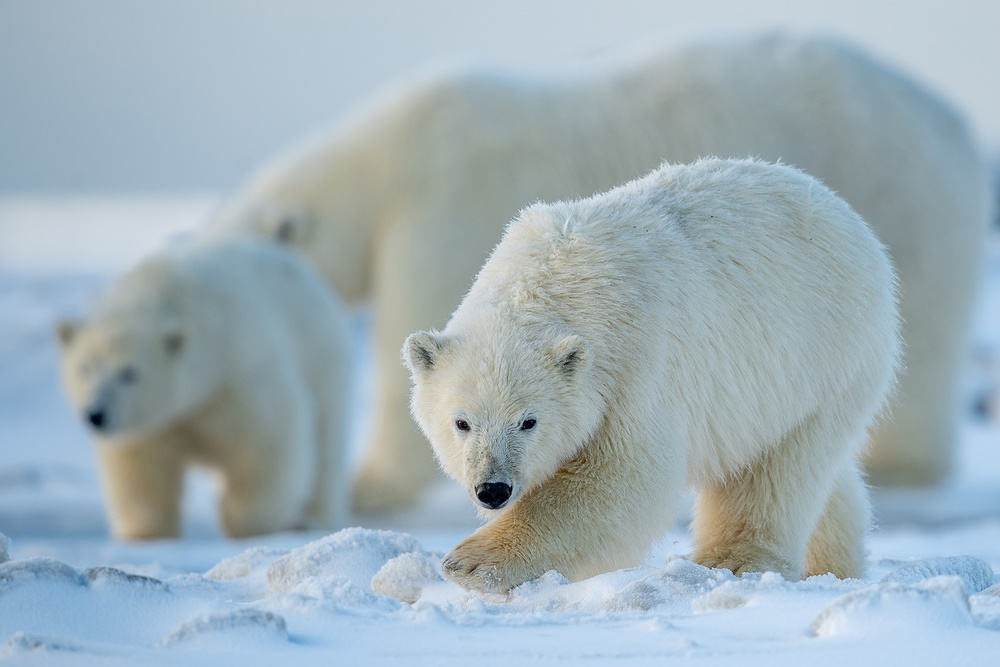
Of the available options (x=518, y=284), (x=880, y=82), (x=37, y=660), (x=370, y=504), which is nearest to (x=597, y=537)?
(x=518, y=284)

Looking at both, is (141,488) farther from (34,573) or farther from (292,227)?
(34,573)

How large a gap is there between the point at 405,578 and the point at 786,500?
41.9 inches

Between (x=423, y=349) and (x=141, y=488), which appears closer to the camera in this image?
(x=423, y=349)

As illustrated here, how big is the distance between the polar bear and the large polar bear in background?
4.62ft

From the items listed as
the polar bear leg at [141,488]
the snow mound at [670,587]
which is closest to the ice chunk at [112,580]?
the snow mound at [670,587]

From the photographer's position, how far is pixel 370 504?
909cm

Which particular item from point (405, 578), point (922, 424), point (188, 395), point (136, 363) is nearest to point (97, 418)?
point (136, 363)

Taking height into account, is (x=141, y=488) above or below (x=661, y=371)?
above

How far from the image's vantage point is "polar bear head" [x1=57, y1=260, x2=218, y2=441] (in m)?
6.96

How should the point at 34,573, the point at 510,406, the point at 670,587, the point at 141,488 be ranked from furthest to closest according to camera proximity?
the point at 141,488, the point at 510,406, the point at 670,587, the point at 34,573

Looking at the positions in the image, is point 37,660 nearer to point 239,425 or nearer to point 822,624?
point 822,624

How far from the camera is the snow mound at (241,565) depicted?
12.4 feet

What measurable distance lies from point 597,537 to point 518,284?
0.68 metres

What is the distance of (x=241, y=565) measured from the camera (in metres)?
3.82
